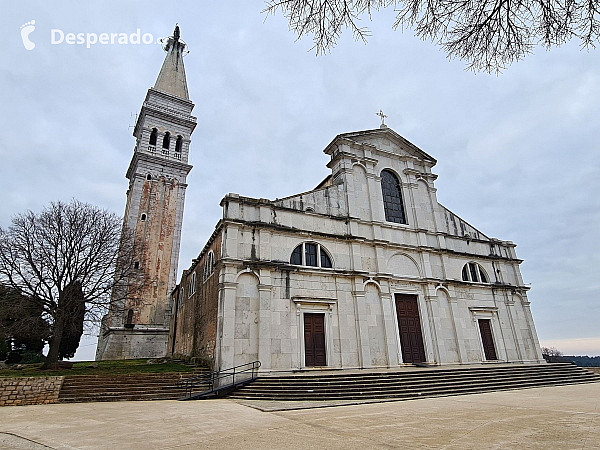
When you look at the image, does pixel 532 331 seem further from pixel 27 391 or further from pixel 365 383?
pixel 27 391

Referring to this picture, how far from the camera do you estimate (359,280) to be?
18.1 meters

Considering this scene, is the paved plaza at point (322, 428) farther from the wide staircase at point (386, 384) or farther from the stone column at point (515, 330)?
the stone column at point (515, 330)

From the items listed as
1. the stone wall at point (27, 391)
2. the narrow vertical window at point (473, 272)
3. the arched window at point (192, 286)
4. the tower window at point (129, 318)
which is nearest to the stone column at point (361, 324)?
the narrow vertical window at point (473, 272)

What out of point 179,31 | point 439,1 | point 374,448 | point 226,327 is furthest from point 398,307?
point 179,31

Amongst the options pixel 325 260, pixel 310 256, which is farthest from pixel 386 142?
pixel 310 256

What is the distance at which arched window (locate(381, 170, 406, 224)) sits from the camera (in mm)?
21812

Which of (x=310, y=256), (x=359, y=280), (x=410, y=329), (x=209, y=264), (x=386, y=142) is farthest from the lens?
(x=386, y=142)

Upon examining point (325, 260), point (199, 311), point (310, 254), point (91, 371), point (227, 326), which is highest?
point (310, 254)

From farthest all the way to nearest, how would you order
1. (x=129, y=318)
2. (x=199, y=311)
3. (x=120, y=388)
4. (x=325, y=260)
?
(x=129, y=318)
(x=199, y=311)
(x=325, y=260)
(x=120, y=388)

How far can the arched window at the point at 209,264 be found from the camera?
18584 millimetres

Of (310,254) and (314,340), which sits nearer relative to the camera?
(314,340)

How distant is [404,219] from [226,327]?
42.8 feet

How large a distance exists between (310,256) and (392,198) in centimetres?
770

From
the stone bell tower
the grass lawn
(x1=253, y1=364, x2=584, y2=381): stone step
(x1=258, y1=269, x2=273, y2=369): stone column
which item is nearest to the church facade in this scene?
(x1=258, y1=269, x2=273, y2=369): stone column
